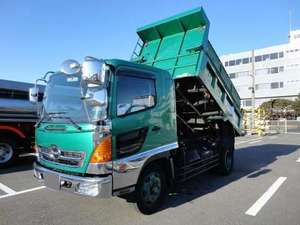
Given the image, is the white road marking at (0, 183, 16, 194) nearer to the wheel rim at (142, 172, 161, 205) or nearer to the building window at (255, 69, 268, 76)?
the wheel rim at (142, 172, 161, 205)

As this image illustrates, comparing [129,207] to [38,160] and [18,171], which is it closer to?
[38,160]

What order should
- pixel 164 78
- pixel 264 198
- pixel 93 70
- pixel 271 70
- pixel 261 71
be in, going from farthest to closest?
1. pixel 261 71
2. pixel 271 70
3. pixel 264 198
4. pixel 164 78
5. pixel 93 70

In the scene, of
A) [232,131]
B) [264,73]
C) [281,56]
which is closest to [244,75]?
[264,73]

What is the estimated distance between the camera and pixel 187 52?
6.15 m

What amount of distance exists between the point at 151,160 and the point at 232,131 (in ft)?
13.8

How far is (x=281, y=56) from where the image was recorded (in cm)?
6188

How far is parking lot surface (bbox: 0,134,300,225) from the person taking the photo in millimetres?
4430

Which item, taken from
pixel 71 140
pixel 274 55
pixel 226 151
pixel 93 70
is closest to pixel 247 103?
pixel 274 55

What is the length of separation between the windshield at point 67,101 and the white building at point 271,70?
62451mm

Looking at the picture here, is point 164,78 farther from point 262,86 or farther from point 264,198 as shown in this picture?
point 262,86

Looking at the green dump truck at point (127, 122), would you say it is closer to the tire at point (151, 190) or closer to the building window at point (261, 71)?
the tire at point (151, 190)

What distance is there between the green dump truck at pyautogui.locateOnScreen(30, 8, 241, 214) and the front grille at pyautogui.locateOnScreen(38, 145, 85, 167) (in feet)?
0.05

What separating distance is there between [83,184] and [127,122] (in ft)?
3.46

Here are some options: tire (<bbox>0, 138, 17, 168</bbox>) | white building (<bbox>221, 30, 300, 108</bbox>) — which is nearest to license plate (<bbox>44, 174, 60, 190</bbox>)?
tire (<bbox>0, 138, 17, 168</bbox>)
